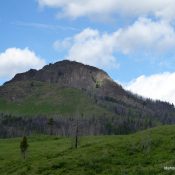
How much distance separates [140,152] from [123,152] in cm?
271

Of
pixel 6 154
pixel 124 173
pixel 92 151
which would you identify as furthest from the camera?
pixel 6 154

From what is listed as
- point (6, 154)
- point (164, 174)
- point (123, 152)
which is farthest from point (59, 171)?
point (6, 154)

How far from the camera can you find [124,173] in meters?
42.9

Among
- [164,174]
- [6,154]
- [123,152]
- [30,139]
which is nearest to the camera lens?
[164,174]

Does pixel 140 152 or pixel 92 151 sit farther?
pixel 92 151

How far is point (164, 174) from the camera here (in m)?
34.7

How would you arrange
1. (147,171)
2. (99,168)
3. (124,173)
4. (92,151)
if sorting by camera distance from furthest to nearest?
(92,151)
(99,168)
(124,173)
(147,171)

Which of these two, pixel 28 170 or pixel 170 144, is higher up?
pixel 170 144

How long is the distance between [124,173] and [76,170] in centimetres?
1007

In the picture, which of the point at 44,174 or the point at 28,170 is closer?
the point at 44,174

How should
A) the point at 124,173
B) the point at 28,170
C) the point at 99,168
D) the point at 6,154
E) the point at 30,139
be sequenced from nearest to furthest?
the point at 124,173 < the point at 99,168 < the point at 28,170 < the point at 6,154 < the point at 30,139

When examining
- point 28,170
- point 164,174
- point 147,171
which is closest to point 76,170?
point 28,170

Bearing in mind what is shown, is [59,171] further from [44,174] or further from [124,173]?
[124,173]

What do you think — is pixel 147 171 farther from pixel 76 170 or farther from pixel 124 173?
pixel 76 170
